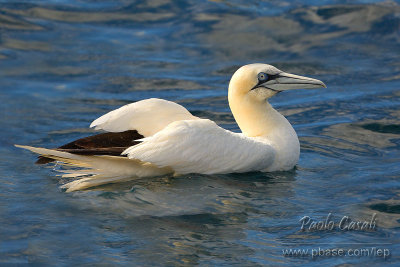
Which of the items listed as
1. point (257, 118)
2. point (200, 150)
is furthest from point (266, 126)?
point (200, 150)

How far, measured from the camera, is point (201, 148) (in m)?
9.74

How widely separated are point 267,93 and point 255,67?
377mm

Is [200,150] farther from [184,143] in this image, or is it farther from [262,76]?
[262,76]

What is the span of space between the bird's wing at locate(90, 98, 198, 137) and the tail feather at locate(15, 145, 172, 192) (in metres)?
0.52

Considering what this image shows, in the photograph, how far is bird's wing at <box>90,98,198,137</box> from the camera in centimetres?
1019

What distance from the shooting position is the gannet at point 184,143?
31.3 feet

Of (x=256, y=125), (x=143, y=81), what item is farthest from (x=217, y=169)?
(x=143, y=81)

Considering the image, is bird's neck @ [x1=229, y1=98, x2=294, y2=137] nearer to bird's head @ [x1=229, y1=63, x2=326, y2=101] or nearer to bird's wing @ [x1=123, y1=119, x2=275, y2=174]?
bird's head @ [x1=229, y1=63, x2=326, y2=101]

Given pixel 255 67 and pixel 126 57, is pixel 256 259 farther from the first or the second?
pixel 126 57

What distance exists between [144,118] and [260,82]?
5.32 feet

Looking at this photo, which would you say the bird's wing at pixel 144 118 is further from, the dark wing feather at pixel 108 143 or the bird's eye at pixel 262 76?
the bird's eye at pixel 262 76

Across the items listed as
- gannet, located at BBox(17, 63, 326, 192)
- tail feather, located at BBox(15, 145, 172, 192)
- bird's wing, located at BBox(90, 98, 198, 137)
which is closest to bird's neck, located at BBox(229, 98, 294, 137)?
gannet, located at BBox(17, 63, 326, 192)

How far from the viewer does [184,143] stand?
9633mm

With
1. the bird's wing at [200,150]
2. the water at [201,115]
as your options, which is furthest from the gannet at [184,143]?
the water at [201,115]
